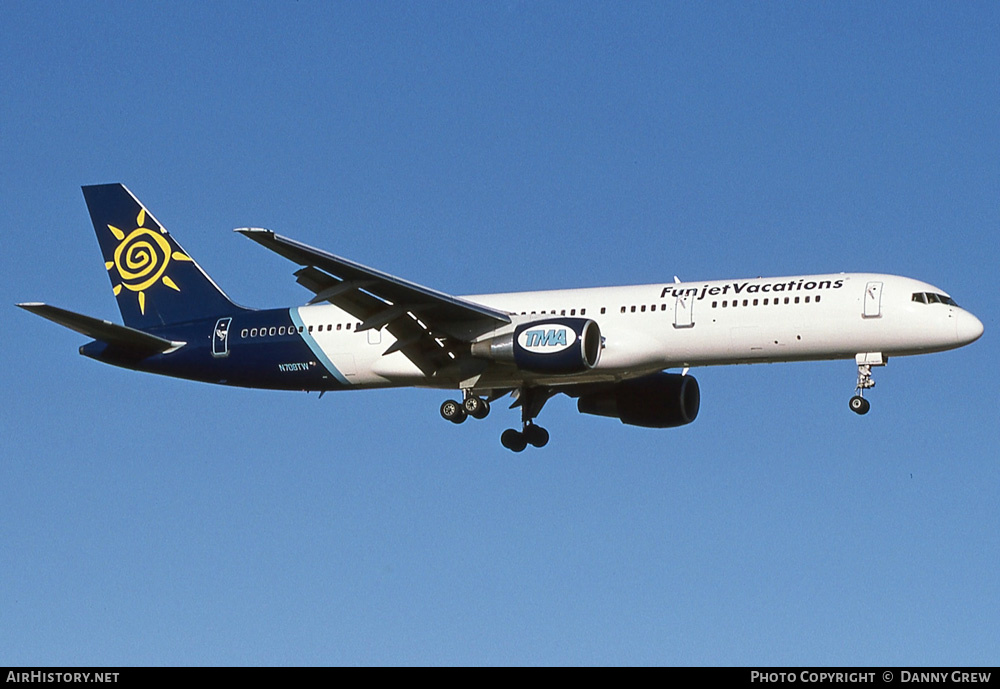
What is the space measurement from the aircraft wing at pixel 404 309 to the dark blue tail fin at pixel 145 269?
6.83 meters

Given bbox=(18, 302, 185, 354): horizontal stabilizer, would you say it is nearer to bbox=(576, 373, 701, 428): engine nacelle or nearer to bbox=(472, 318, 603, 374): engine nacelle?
bbox=(472, 318, 603, 374): engine nacelle

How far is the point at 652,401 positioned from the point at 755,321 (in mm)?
6919

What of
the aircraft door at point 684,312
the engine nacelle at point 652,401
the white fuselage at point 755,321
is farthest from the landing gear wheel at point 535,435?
the aircraft door at point 684,312

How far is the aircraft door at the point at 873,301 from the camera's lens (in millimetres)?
41406

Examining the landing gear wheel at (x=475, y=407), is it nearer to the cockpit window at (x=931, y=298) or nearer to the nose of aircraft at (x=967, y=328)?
the cockpit window at (x=931, y=298)

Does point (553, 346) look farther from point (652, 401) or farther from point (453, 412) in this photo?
point (652, 401)

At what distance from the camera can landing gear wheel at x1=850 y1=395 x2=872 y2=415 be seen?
41781 millimetres

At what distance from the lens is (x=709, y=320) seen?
4225 centimetres

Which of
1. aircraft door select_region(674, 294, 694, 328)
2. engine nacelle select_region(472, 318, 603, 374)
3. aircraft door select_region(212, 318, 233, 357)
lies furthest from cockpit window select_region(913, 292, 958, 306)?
aircraft door select_region(212, 318, 233, 357)

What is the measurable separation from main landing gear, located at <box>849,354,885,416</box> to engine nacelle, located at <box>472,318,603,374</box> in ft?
23.3

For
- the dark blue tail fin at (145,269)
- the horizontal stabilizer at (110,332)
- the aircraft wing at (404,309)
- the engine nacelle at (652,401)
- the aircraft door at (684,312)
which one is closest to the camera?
the aircraft wing at (404,309)
